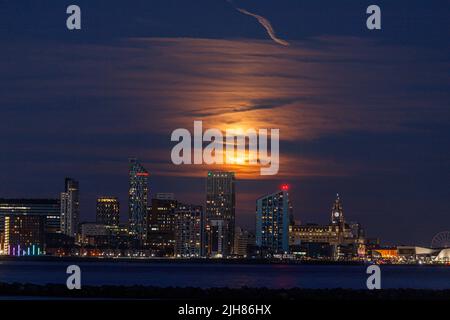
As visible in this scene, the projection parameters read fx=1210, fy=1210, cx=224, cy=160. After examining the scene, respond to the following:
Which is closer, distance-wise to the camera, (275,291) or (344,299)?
(344,299)
